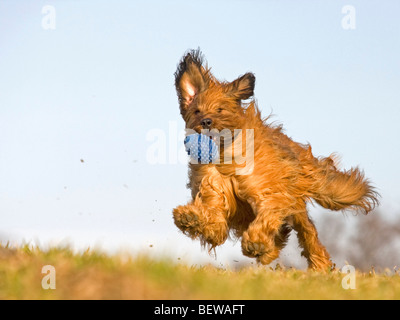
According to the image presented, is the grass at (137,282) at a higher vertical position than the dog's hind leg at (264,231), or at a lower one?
lower

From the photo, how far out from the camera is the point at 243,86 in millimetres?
6344

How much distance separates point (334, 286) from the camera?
484 cm

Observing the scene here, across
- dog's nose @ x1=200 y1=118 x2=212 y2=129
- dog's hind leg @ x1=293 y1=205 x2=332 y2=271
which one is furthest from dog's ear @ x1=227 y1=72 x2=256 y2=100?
dog's hind leg @ x1=293 y1=205 x2=332 y2=271

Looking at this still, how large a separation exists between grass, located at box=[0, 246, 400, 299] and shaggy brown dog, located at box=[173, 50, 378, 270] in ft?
2.58

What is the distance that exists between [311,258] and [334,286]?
199cm

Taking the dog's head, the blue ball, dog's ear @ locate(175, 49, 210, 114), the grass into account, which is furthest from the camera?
dog's ear @ locate(175, 49, 210, 114)

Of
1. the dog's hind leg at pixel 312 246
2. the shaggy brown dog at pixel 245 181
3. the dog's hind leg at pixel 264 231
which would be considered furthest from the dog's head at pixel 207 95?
the dog's hind leg at pixel 312 246

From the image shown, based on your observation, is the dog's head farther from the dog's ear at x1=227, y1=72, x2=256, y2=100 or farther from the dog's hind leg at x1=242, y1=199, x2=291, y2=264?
the dog's hind leg at x1=242, y1=199, x2=291, y2=264

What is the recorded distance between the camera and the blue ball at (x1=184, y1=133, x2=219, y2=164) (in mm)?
5859

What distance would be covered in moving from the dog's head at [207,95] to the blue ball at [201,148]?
0.10m

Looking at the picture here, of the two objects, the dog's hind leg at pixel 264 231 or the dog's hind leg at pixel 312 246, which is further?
the dog's hind leg at pixel 312 246

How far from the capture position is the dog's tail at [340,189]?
6855 millimetres

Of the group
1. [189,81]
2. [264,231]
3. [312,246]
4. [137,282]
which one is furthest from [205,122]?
[137,282]

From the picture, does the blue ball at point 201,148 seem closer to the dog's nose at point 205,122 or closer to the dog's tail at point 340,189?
the dog's nose at point 205,122
